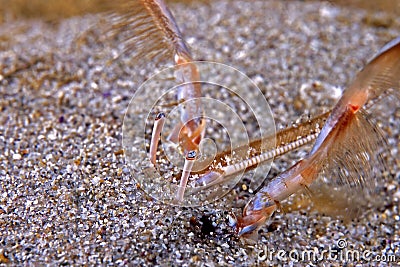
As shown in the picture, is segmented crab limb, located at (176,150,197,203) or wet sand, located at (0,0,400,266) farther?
wet sand, located at (0,0,400,266)

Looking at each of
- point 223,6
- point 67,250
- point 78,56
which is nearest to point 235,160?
point 67,250

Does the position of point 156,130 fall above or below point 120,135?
above

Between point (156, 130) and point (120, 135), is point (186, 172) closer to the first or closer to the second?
point (156, 130)

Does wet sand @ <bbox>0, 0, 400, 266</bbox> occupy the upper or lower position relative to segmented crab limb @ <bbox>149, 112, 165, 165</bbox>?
lower

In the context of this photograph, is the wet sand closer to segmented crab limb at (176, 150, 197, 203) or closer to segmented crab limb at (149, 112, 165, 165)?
segmented crab limb at (176, 150, 197, 203)

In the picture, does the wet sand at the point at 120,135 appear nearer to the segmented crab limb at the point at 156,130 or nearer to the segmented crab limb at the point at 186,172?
the segmented crab limb at the point at 186,172

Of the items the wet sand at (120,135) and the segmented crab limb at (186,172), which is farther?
the wet sand at (120,135)

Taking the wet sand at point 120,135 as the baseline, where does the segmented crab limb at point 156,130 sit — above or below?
above

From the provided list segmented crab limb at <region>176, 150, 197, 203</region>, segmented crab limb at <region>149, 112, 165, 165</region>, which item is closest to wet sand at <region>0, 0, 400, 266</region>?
segmented crab limb at <region>176, 150, 197, 203</region>

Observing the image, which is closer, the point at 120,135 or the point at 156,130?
the point at 156,130

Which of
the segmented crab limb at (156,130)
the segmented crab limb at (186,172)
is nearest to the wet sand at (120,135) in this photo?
the segmented crab limb at (186,172)

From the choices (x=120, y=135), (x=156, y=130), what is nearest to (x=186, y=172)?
(x=156, y=130)
